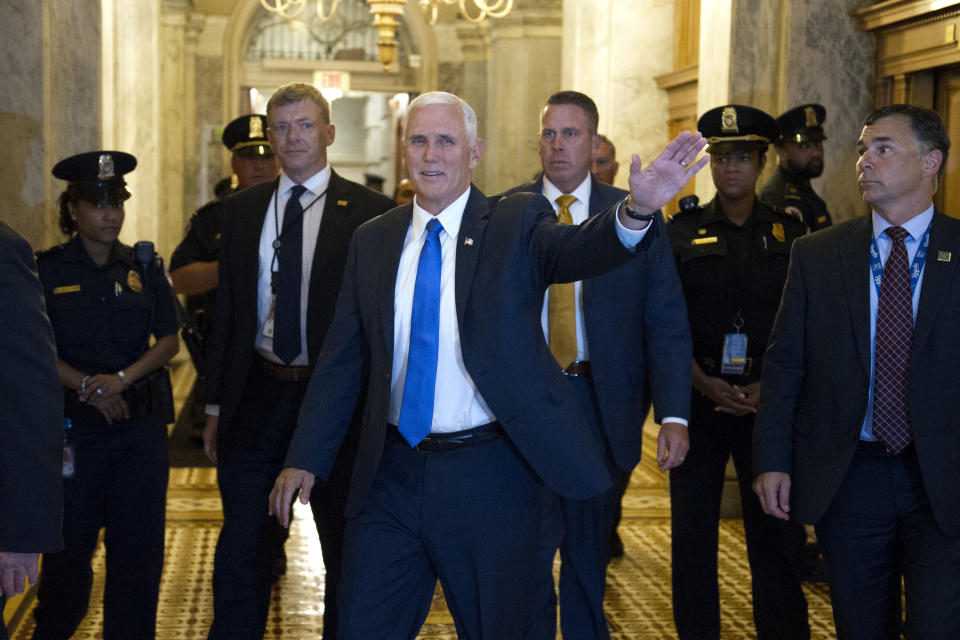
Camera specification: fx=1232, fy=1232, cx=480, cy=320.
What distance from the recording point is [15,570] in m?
2.48

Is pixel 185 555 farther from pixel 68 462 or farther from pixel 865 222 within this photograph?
pixel 865 222

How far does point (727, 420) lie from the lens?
4.47m

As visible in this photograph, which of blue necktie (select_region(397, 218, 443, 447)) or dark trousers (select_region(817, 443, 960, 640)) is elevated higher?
blue necktie (select_region(397, 218, 443, 447))

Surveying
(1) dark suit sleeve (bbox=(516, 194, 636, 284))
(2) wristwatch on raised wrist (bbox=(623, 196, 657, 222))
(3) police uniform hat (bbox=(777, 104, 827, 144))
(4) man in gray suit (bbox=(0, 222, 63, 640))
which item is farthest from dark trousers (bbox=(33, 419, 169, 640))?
(3) police uniform hat (bbox=(777, 104, 827, 144))

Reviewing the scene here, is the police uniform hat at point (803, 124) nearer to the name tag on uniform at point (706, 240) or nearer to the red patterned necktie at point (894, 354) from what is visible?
the name tag on uniform at point (706, 240)

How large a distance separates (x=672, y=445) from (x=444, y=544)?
116cm

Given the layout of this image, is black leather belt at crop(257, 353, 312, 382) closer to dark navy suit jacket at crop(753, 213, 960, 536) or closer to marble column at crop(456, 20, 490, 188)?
dark navy suit jacket at crop(753, 213, 960, 536)

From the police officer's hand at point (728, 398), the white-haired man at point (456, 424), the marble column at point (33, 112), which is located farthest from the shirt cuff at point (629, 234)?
the marble column at point (33, 112)

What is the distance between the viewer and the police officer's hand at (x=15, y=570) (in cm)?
246

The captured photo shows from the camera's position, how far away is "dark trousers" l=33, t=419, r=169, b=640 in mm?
4141

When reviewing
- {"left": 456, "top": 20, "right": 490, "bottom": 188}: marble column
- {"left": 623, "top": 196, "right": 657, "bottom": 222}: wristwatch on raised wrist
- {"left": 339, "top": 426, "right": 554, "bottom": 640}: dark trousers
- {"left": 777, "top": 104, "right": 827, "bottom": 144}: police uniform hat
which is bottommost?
{"left": 339, "top": 426, "right": 554, "bottom": 640}: dark trousers

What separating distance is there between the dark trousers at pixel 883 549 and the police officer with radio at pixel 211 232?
252 cm

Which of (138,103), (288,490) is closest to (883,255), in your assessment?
(288,490)

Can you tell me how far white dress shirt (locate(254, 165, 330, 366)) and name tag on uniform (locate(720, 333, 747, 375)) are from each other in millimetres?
1552
